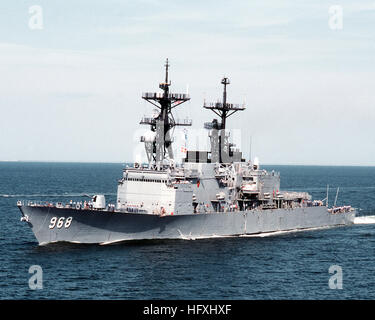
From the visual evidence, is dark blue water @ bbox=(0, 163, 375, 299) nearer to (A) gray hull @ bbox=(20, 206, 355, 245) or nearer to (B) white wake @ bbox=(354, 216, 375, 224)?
(A) gray hull @ bbox=(20, 206, 355, 245)

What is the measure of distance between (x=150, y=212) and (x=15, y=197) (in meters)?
44.1

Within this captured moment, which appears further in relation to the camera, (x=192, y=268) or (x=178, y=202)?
(x=178, y=202)

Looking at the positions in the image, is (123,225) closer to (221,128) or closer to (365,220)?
(221,128)

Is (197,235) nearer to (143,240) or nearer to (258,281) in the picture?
(143,240)

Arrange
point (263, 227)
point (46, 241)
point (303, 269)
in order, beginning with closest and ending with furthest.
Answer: point (303, 269)
point (46, 241)
point (263, 227)

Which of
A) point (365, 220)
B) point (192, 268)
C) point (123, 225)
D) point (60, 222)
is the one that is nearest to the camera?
point (192, 268)

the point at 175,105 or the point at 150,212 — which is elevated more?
the point at 175,105

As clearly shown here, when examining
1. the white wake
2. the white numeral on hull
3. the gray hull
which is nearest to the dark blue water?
the gray hull

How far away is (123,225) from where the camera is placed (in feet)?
Result: 139

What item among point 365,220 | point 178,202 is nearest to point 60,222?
point 178,202

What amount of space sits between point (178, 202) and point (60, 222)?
8.96 metres

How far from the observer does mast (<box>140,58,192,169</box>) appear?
46.5 meters
